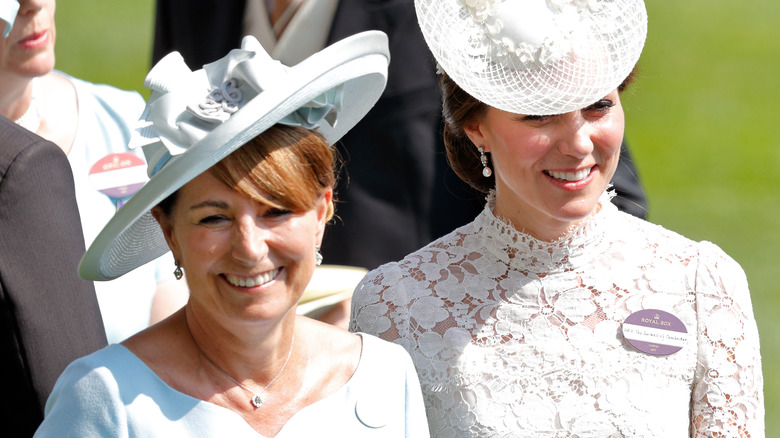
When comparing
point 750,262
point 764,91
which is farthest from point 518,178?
point 764,91

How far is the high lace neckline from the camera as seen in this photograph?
3.66 metres

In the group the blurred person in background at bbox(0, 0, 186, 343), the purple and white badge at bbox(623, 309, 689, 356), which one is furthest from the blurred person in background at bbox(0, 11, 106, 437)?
the purple and white badge at bbox(623, 309, 689, 356)

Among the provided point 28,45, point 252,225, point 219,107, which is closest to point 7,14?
point 28,45

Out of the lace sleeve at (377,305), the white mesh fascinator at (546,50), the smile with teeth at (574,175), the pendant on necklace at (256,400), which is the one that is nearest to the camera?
the pendant on necklace at (256,400)

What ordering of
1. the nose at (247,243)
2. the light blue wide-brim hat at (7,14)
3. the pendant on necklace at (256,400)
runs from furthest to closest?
the light blue wide-brim hat at (7,14) < the pendant on necklace at (256,400) < the nose at (247,243)

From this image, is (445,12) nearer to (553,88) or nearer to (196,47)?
(553,88)

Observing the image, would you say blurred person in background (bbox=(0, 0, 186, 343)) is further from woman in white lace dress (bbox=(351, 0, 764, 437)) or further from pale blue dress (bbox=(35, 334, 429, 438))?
pale blue dress (bbox=(35, 334, 429, 438))

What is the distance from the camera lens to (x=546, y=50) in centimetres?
336

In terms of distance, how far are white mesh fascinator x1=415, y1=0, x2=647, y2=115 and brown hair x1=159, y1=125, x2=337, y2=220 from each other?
0.64 metres

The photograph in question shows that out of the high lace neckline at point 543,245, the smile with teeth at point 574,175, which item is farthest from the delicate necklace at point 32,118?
the smile with teeth at point 574,175

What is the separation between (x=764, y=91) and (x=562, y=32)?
31.4 feet

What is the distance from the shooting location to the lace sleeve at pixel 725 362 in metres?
3.46

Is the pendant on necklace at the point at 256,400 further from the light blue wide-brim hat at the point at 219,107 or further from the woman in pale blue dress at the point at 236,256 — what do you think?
the light blue wide-brim hat at the point at 219,107

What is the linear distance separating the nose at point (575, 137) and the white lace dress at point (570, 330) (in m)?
0.32
